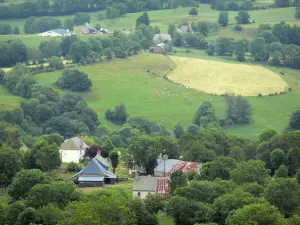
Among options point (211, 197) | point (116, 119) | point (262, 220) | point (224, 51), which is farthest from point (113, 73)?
point (262, 220)

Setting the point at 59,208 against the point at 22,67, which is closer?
the point at 59,208

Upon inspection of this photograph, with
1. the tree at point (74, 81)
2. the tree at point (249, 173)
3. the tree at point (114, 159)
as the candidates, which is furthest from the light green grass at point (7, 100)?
the tree at point (249, 173)

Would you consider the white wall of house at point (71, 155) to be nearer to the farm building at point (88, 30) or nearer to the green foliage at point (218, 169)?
the green foliage at point (218, 169)

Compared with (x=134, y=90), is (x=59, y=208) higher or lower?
higher

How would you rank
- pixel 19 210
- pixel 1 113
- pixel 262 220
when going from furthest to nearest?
pixel 1 113
pixel 19 210
pixel 262 220

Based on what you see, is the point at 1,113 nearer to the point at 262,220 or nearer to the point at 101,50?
the point at 101,50
